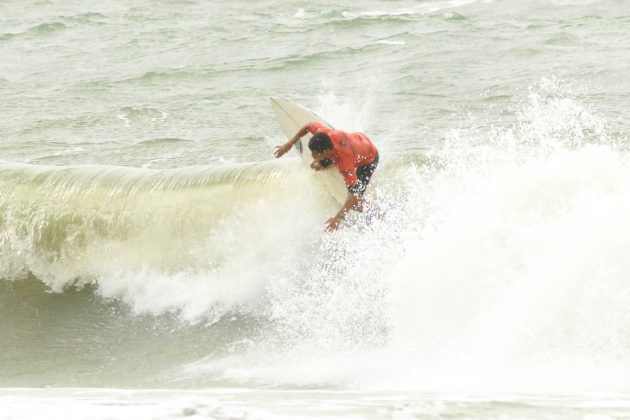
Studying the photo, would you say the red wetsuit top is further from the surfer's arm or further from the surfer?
the surfer's arm

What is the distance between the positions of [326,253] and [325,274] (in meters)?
0.30

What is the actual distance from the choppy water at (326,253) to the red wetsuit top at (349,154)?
36 cm

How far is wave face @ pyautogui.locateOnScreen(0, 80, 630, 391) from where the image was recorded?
547cm

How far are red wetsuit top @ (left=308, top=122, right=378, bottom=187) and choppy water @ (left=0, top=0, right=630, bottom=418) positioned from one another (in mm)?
365

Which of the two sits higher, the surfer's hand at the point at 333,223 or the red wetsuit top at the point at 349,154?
the red wetsuit top at the point at 349,154

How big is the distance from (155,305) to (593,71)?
9.15 metres

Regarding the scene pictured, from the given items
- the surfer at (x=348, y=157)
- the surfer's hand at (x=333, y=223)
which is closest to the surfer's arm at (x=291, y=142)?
the surfer at (x=348, y=157)

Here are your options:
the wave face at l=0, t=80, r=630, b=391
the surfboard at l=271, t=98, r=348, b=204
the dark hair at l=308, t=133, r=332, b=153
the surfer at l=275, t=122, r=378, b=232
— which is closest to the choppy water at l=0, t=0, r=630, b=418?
the wave face at l=0, t=80, r=630, b=391

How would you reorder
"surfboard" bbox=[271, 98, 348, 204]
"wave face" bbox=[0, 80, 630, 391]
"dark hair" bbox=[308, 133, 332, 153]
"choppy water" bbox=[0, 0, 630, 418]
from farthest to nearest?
"surfboard" bbox=[271, 98, 348, 204], "dark hair" bbox=[308, 133, 332, 153], "wave face" bbox=[0, 80, 630, 391], "choppy water" bbox=[0, 0, 630, 418]

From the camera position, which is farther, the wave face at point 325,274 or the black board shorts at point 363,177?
the black board shorts at point 363,177

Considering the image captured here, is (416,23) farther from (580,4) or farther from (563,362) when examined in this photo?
(563,362)

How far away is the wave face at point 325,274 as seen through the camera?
5469 mm

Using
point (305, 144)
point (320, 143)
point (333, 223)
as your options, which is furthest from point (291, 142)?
point (333, 223)

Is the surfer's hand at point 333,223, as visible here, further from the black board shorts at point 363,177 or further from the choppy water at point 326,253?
the black board shorts at point 363,177
